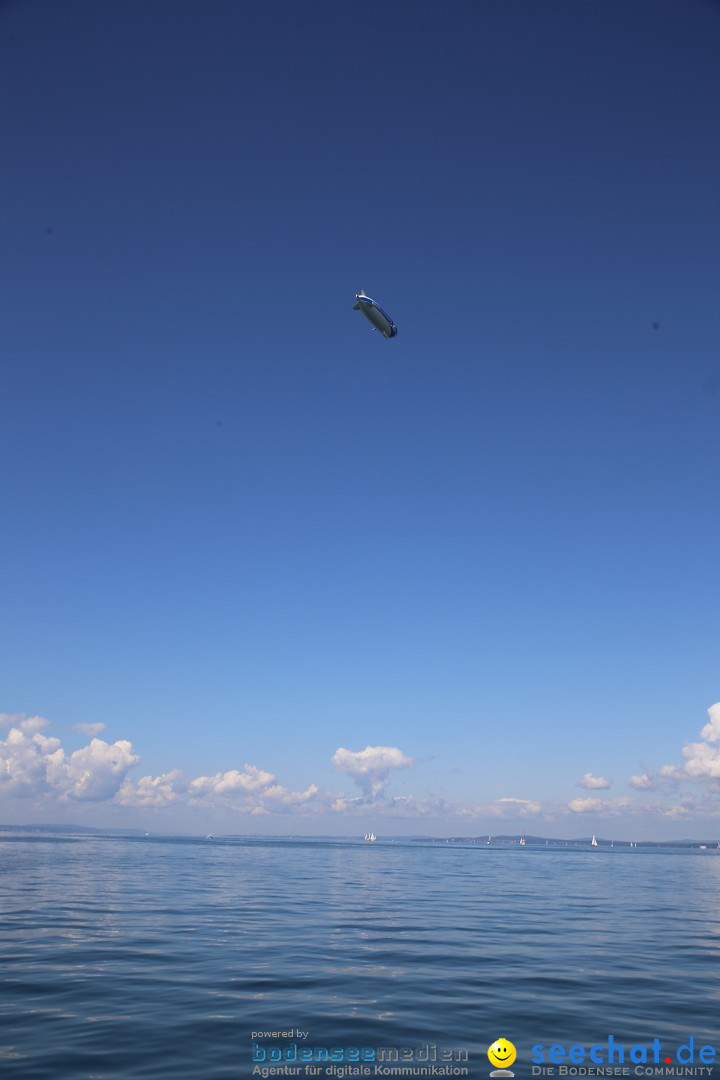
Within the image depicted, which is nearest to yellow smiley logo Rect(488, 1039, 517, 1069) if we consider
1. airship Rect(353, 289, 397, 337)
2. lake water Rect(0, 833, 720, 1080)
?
lake water Rect(0, 833, 720, 1080)

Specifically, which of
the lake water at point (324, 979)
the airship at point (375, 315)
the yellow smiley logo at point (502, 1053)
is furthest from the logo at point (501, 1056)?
the airship at point (375, 315)

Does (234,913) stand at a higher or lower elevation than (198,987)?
lower

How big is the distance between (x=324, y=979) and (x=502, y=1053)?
934 centimetres

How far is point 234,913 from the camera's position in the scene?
137ft

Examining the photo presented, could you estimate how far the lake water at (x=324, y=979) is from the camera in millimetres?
17438

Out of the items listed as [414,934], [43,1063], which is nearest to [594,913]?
[414,934]

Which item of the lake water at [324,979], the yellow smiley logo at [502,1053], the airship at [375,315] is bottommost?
the lake water at [324,979]

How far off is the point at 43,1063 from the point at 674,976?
22.9 meters

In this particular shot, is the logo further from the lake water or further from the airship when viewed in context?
the airship

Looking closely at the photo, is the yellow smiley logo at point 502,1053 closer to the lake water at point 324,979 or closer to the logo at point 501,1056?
the logo at point 501,1056

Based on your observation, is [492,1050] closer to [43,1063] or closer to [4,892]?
[43,1063]

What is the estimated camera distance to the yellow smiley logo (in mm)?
16297

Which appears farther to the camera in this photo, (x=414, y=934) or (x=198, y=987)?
(x=414, y=934)

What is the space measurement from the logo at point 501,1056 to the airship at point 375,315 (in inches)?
2369
